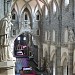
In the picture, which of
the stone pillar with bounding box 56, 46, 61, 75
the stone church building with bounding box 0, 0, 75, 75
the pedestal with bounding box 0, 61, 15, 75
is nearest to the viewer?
the pedestal with bounding box 0, 61, 15, 75

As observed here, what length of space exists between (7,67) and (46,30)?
63.4ft

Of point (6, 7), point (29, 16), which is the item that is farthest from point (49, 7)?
point (6, 7)

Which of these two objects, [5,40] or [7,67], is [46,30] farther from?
[7,67]

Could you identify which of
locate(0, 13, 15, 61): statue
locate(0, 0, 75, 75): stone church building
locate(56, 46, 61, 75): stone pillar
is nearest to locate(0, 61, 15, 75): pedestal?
locate(0, 0, 75, 75): stone church building

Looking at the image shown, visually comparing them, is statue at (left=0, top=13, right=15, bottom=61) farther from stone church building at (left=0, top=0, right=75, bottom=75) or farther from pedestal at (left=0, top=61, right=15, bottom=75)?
pedestal at (left=0, top=61, right=15, bottom=75)

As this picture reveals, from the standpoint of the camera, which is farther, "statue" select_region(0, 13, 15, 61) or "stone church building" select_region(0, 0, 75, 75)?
"stone church building" select_region(0, 0, 75, 75)

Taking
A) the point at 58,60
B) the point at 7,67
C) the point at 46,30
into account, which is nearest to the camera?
→ the point at 7,67

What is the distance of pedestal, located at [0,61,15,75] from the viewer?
325 inches

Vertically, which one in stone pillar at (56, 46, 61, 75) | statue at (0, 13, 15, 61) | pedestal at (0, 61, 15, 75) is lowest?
stone pillar at (56, 46, 61, 75)

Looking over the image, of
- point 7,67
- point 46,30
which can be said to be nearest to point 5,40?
point 7,67

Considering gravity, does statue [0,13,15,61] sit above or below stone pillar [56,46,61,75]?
above

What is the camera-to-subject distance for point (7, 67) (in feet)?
27.4

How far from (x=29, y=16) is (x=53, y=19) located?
5989mm

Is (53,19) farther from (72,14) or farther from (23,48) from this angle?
(23,48)
